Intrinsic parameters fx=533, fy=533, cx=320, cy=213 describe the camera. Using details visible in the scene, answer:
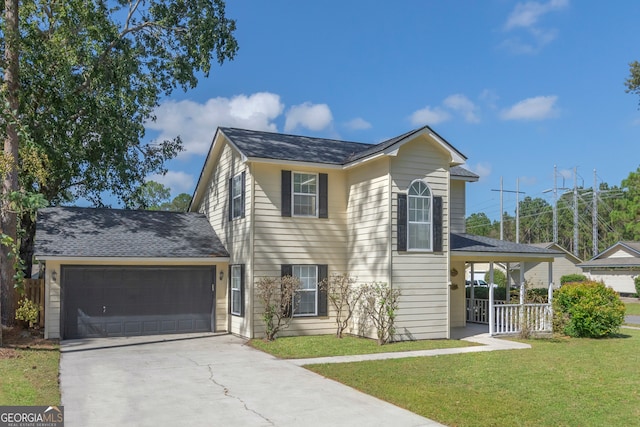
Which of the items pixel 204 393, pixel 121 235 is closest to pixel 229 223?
pixel 121 235

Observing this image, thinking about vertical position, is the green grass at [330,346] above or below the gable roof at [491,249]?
below

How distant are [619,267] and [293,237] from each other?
33.9 m

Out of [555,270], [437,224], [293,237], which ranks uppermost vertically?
[437,224]

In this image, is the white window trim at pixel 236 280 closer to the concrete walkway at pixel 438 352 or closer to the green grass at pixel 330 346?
the green grass at pixel 330 346

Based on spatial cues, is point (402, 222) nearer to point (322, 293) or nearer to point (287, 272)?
point (322, 293)

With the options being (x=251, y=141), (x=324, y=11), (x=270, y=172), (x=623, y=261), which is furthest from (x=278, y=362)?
(x=623, y=261)

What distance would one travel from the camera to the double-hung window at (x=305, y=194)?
15531mm

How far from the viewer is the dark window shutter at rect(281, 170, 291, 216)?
15244 millimetres

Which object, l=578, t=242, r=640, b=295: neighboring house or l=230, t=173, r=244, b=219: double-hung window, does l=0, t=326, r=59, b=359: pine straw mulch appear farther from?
l=578, t=242, r=640, b=295: neighboring house

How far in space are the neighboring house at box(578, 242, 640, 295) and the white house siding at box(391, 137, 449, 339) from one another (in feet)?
97.4

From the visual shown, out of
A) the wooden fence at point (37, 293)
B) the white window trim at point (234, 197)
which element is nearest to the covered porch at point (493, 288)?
the white window trim at point (234, 197)

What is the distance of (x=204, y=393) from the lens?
8484 millimetres

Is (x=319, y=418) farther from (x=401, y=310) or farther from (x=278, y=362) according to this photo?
(x=401, y=310)

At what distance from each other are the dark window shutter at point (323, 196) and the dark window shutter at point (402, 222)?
8.05 feet
